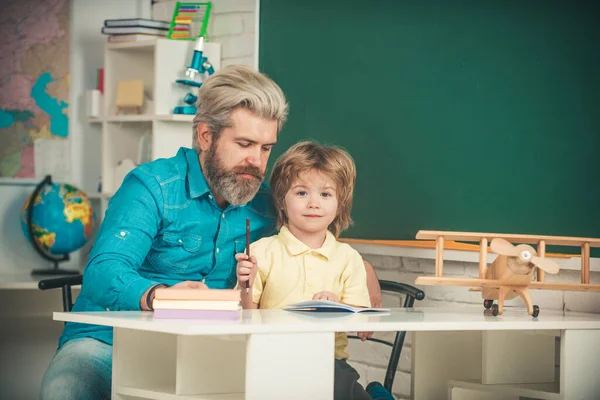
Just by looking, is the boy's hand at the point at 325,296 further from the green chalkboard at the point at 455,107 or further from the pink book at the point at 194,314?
the green chalkboard at the point at 455,107

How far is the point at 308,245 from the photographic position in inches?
103

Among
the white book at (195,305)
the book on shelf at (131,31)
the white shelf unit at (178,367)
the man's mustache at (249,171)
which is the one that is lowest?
the white shelf unit at (178,367)

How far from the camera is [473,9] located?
2955 mm

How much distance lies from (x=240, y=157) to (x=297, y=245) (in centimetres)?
31

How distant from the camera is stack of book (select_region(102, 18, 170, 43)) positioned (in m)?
4.46

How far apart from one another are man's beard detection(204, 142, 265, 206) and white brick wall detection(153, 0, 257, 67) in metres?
1.44

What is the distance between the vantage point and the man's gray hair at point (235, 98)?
263cm

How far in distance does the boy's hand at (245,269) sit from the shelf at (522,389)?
0.66 metres

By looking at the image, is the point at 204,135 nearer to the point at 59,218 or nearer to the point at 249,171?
the point at 249,171

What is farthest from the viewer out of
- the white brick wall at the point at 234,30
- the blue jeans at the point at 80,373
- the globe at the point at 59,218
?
the globe at the point at 59,218

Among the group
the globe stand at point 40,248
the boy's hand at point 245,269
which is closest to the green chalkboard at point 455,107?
the boy's hand at point 245,269

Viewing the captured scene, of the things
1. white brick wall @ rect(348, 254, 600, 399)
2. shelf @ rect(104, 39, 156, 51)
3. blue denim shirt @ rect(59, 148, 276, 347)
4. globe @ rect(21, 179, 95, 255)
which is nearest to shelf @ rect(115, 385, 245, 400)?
blue denim shirt @ rect(59, 148, 276, 347)

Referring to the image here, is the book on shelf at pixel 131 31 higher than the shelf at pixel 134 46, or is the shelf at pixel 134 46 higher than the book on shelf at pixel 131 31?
the book on shelf at pixel 131 31

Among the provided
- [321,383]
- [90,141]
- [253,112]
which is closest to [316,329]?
[321,383]
